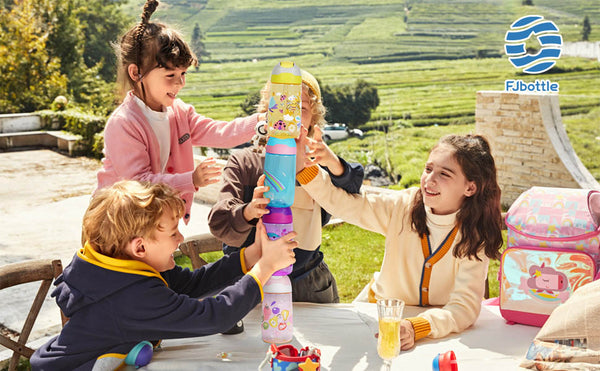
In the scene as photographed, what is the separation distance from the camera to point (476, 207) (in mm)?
2551

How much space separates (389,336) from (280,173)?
58cm

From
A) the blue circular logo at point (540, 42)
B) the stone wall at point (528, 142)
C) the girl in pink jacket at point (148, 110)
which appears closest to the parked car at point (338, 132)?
the blue circular logo at point (540, 42)

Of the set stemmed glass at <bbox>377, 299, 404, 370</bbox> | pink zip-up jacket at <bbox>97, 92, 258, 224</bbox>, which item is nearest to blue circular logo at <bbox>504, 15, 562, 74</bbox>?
pink zip-up jacket at <bbox>97, 92, 258, 224</bbox>

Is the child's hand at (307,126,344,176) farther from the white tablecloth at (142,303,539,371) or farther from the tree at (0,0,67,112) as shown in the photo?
the tree at (0,0,67,112)

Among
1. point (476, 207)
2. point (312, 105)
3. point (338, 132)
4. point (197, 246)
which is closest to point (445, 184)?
point (476, 207)

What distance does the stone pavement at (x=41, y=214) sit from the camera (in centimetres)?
462

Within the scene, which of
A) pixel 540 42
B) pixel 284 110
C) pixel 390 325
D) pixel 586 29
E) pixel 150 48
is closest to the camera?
pixel 390 325

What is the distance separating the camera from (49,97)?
559 inches

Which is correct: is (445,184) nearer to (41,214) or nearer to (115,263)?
(115,263)

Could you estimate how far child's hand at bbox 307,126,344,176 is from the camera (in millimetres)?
2402

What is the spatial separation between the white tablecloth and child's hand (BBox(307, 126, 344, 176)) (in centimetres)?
57

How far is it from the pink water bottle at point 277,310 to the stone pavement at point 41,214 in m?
1.95

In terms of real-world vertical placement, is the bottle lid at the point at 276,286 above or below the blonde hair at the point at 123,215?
below

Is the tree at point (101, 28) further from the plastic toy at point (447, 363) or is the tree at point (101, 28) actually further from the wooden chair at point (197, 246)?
the plastic toy at point (447, 363)
